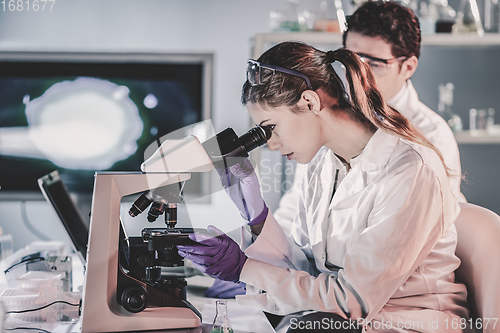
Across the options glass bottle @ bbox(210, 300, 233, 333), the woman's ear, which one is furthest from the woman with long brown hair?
glass bottle @ bbox(210, 300, 233, 333)

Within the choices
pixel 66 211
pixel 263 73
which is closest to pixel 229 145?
pixel 263 73

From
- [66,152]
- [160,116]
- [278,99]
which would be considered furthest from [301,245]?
[66,152]

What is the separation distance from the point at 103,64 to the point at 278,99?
1.61 meters

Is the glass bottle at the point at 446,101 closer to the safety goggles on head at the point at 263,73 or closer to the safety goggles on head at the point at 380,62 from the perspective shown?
the safety goggles on head at the point at 380,62

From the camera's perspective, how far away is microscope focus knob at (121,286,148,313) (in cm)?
100

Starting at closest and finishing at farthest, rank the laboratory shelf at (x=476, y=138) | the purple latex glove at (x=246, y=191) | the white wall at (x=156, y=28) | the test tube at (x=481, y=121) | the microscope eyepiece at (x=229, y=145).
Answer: the microscope eyepiece at (x=229, y=145) → the purple latex glove at (x=246, y=191) → the laboratory shelf at (x=476, y=138) → the test tube at (x=481, y=121) → the white wall at (x=156, y=28)

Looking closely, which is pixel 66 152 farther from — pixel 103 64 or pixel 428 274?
pixel 428 274

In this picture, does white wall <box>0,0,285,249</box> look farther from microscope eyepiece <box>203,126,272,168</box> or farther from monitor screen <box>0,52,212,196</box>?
microscope eyepiece <box>203,126,272,168</box>

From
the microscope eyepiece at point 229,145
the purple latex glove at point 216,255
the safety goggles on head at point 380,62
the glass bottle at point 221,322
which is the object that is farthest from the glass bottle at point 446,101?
the glass bottle at point 221,322

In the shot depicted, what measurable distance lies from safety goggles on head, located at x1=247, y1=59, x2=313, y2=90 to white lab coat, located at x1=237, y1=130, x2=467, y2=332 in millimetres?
303

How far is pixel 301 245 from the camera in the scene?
151 cm

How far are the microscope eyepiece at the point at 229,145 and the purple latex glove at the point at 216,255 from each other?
0.19m

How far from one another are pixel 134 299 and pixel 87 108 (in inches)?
69.0

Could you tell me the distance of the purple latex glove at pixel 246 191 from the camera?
4.24 ft
